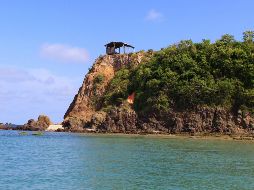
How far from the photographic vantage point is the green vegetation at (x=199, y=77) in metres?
79.8

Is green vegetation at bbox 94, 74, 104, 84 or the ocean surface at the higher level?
green vegetation at bbox 94, 74, 104, 84

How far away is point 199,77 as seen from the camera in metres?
83.0

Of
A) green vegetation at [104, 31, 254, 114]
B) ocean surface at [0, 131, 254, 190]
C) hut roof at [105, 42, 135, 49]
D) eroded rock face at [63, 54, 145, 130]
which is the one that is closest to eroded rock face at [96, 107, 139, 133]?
green vegetation at [104, 31, 254, 114]

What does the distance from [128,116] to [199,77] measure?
17.0m

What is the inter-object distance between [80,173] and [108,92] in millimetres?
69060

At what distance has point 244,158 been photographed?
39438 mm

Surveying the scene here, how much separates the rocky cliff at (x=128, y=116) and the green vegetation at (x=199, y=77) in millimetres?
1622

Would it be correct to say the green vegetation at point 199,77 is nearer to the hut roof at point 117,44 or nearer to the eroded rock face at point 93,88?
the eroded rock face at point 93,88

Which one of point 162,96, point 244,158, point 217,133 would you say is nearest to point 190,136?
point 217,133

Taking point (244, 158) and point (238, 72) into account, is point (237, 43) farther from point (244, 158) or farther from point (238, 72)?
point (244, 158)

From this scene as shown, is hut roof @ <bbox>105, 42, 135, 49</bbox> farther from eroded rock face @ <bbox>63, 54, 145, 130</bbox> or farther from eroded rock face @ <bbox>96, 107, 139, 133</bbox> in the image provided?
eroded rock face @ <bbox>96, 107, 139, 133</bbox>

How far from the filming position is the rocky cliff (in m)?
78.7

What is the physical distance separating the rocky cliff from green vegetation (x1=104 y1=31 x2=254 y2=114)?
1.62m

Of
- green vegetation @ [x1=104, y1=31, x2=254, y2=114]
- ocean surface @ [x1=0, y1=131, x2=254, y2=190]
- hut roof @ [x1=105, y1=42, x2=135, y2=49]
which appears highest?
hut roof @ [x1=105, y1=42, x2=135, y2=49]
